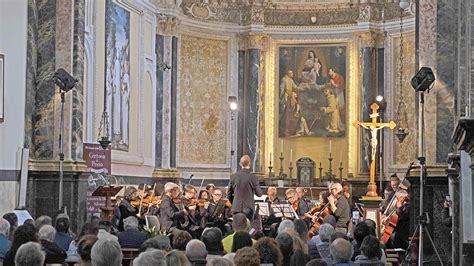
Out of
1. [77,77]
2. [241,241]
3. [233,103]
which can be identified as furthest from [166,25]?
[241,241]

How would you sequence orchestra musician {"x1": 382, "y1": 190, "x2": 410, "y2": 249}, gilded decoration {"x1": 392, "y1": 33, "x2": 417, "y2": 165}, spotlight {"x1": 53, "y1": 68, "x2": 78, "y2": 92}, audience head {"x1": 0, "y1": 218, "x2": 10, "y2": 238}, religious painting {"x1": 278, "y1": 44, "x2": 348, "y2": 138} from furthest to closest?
1. religious painting {"x1": 278, "y1": 44, "x2": 348, "y2": 138}
2. gilded decoration {"x1": 392, "y1": 33, "x2": 417, "y2": 165}
3. spotlight {"x1": 53, "y1": 68, "x2": 78, "y2": 92}
4. orchestra musician {"x1": 382, "y1": 190, "x2": 410, "y2": 249}
5. audience head {"x1": 0, "y1": 218, "x2": 10, "y2": 238}

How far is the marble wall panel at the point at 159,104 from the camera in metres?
24.0

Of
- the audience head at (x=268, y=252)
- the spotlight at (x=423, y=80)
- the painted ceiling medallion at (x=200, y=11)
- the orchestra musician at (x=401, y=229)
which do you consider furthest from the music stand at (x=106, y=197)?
the painted ceiling medallion at (x=200, y=11)

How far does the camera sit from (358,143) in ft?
83.9

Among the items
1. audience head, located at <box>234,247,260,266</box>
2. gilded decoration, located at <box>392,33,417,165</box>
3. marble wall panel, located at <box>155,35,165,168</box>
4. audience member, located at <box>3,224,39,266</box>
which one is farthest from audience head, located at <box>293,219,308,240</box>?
gilded decoration, located at <box>392,33,417,165</box>

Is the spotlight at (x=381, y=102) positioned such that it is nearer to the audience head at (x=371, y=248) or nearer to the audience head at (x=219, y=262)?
the audience head at (x=371, y=248)

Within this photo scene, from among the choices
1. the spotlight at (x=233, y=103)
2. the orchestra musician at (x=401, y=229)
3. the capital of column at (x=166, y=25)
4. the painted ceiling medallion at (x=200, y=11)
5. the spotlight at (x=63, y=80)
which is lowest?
the orchestra musician at (x=401, y=229)

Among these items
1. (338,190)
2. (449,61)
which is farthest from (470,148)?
(338,190)

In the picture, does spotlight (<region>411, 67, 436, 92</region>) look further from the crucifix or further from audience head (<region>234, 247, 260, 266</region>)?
the crucifix

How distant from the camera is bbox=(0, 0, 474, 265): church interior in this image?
620 inches

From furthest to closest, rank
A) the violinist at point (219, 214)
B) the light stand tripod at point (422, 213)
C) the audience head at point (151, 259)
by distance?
the violinist at point (219, 214) < the light stand tripod at point (422, 213) < the audience head at point (151, 259)

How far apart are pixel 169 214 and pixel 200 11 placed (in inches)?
428

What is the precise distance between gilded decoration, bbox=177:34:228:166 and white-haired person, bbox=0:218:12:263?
15282 mm

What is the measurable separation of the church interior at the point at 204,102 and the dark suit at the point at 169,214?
0.86 meters
